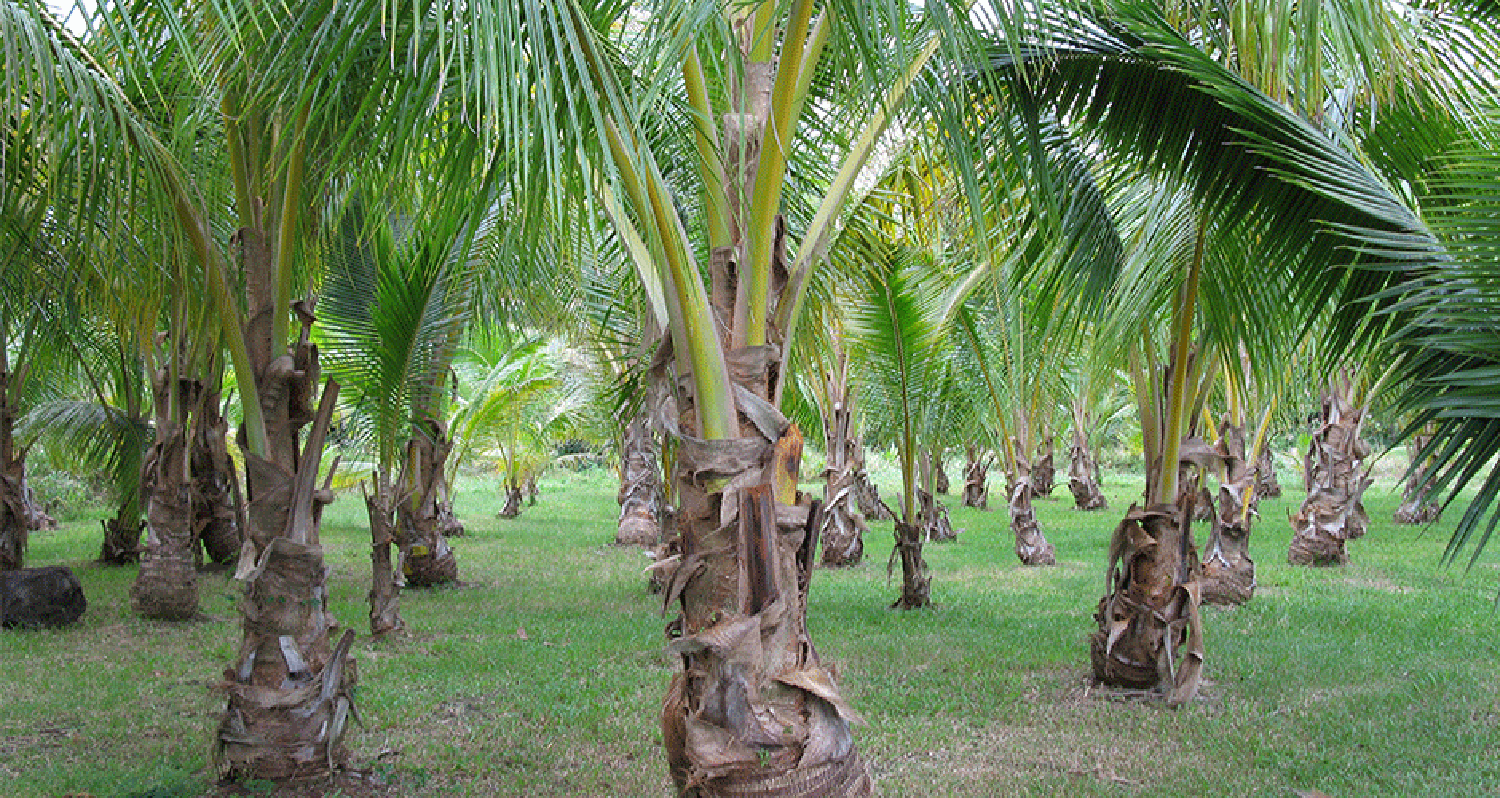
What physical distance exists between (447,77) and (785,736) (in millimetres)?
2174

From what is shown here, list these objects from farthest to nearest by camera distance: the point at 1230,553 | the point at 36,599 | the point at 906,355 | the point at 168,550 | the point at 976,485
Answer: the point at 976,485
the point at 1230,553
the point at 168,550
the point at 906,355
the point at 36,599

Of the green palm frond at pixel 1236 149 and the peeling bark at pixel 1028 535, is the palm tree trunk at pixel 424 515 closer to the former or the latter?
the peeling bark at pixel 1028 535

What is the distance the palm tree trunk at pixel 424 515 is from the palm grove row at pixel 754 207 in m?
2.85

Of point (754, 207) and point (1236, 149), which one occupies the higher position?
point (1236, 149)

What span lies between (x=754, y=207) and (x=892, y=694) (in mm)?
3424

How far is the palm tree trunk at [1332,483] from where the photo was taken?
38.2ft

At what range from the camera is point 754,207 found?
338 cm

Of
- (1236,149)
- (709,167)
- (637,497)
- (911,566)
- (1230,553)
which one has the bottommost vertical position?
(911,566)

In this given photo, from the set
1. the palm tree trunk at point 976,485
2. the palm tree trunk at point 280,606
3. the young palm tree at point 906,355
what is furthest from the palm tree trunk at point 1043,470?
the palm tree trunk at point 280,606

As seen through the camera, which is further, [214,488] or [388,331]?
[214,488]

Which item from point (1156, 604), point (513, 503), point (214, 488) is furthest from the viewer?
point (513, 503)

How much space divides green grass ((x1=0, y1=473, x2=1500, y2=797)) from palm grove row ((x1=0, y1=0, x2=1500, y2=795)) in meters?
0.68

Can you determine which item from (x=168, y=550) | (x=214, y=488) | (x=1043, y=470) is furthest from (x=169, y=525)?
(x=1043, y=470)

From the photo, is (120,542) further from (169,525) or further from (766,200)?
(766,200)
